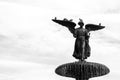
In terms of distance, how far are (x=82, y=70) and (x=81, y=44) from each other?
1.89m

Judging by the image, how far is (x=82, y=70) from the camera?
3080 centimetres

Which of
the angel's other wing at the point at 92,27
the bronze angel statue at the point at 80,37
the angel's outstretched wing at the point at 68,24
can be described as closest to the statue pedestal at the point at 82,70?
the bronze angel statue at the point at 80,37

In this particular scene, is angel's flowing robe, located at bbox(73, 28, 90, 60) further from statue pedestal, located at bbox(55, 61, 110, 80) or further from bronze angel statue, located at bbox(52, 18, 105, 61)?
statue pedestal, located at bbox(55, 61, 110, 80)

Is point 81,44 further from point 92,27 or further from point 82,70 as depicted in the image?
point 82,70

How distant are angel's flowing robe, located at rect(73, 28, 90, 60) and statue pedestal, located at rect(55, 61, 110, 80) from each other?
955mm

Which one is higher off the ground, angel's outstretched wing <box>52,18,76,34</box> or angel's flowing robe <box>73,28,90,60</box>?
angel's outstretched wing <box>52,18,76,34</box>

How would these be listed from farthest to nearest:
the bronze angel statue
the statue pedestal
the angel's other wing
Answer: the angel's other wing → the bronze angel statue → the statue pedestal

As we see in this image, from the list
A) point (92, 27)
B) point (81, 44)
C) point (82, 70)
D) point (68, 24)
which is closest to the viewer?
point (82, 70)

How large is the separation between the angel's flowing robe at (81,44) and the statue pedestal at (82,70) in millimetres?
955

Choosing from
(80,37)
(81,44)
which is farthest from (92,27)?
(81,44)

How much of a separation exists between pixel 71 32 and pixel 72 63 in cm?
245

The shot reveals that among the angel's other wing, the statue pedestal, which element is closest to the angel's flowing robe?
the angel's other wing

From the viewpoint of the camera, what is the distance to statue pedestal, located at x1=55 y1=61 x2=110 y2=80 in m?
30.8

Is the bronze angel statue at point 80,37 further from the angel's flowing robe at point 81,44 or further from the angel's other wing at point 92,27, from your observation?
the angel's other wing at point 92,27
